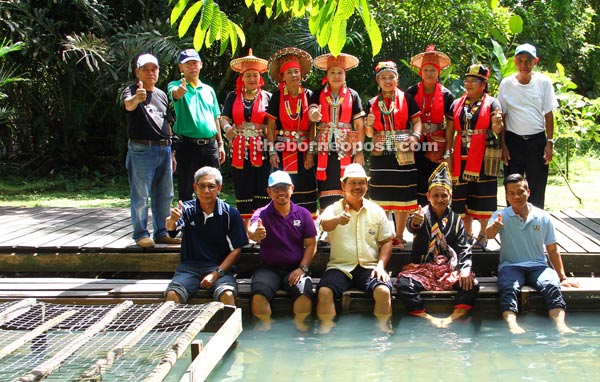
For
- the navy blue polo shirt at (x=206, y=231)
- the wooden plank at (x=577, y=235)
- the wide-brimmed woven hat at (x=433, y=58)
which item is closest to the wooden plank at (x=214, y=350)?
the navy blue polo shirt at (x=206, y=231)

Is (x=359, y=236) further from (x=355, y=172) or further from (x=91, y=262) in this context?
(x=91, y=262)

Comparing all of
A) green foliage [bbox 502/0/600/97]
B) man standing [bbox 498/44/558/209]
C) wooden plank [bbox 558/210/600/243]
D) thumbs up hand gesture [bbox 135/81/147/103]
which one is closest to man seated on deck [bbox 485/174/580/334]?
man standing [bbox 498/44/558/209]

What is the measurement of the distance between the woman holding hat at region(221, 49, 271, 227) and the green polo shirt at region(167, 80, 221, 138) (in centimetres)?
16

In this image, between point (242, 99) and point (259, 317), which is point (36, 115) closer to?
point (242, 99)

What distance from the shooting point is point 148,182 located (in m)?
6.06

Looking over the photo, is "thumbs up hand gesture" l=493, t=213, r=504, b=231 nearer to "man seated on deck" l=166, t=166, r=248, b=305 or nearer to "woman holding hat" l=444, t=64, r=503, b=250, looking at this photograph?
"woman holding hat" l=444, t=64, r=503, b=250

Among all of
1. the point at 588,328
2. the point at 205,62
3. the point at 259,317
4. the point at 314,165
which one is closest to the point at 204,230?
the point at 259,317

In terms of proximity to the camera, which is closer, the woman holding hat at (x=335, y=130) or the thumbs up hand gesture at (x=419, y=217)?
the thumbs up hand gesture at (x=419, y=217)

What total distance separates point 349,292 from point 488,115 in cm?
195

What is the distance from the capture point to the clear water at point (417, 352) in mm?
4328

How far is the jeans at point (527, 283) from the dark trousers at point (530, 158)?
3.04ft

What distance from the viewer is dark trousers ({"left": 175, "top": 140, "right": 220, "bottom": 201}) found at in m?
6.19

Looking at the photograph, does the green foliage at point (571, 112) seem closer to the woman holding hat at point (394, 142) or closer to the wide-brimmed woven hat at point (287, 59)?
the woman holding hat at point (394, 142)

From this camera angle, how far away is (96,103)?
40.9 ft
